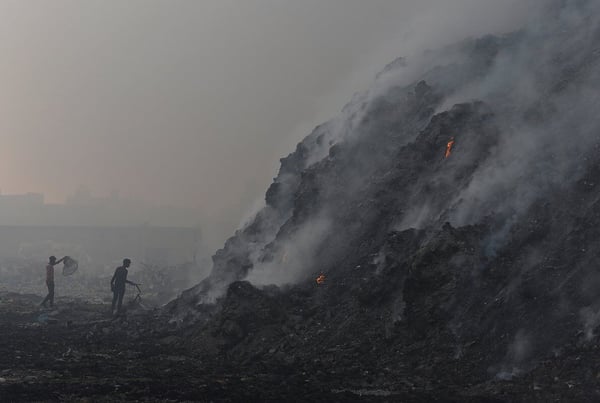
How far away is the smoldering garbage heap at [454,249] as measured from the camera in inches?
415

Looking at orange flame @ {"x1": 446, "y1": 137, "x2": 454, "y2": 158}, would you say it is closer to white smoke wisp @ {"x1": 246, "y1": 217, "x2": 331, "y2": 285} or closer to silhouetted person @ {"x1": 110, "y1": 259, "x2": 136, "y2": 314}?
white smoke wisp @ {"x1": 246, "y1": 217, "x2": 331, "y2": 285}

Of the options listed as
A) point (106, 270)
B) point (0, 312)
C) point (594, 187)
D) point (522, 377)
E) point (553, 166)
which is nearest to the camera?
point (522, 377)

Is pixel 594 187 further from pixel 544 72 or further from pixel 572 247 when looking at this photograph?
pixel 544 72

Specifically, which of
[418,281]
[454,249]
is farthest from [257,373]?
[454,249]

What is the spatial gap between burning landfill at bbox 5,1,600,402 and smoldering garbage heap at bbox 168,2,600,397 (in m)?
0.05

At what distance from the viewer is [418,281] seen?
12.7 metres

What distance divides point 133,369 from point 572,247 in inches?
405

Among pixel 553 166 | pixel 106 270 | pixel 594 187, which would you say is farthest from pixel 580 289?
pixel 106 270

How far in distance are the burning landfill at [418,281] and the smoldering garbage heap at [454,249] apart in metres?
0.05

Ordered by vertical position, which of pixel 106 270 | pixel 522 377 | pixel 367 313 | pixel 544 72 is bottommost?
pixel 522 377

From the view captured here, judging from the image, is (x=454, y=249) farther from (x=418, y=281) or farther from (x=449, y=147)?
(x=449, y=147)

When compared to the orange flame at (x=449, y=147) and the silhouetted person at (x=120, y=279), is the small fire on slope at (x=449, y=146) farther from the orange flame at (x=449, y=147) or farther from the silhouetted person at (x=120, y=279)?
the silhouetted person at (x=120, y=279)

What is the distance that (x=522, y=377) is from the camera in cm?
946

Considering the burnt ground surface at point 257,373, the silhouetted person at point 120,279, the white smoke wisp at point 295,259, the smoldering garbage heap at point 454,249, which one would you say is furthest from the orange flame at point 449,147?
the silhouetted person at point 120,279
